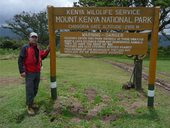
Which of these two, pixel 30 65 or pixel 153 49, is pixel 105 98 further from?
pixel 30 65

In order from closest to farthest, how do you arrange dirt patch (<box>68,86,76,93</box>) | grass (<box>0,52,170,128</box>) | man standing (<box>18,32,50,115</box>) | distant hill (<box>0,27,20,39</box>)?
grass (<box>0,52,170,128</box>) → man standing (<box>18,32,50,115</box>) → dirt patch (<box>68,86,76,93</box>) → distant hill (<box>0,27,20,39</box>)

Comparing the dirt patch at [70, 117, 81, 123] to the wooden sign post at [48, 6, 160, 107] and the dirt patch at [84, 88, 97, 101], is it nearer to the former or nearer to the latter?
the dirt patch at [84, 88, 97, 101]

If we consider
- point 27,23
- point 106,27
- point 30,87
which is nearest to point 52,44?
point 30,87

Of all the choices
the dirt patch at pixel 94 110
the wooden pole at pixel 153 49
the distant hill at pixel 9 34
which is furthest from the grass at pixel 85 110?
the distant hill at pixel 9 34

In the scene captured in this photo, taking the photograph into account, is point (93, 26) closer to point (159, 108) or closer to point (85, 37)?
point (85, 37)

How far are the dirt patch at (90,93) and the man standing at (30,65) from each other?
4.72ft

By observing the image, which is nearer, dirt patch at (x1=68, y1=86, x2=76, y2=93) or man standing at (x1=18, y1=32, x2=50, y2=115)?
man standing at (x1=18, y1=32, x2=50, y2=115)

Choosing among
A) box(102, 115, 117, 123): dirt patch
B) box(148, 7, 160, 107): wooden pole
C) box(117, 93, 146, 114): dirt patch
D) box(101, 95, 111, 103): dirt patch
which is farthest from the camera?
box(101, 95, 111, 103): dirt patch

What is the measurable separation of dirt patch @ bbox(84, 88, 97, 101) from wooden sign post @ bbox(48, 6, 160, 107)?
121 centimetres

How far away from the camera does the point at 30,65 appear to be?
8320 millimetres

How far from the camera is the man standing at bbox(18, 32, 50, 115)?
323 inches

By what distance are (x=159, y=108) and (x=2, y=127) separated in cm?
352

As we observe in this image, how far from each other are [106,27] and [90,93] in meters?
1.91

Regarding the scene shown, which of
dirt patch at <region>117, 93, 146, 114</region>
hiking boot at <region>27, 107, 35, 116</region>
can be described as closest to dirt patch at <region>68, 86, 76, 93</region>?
dirt patch at <region>117, 93, 146, 114</region>
